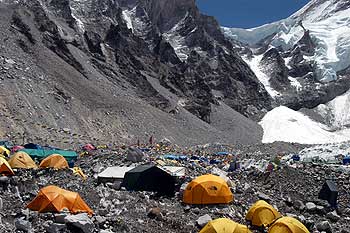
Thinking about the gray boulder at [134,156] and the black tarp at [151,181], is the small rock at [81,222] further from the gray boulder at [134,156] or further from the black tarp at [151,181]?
the gray boulder at [134,156]

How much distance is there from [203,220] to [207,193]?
9.04 feet

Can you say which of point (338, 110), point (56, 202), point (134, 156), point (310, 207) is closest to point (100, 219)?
point (56, 202)

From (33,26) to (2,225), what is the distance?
66.8 m

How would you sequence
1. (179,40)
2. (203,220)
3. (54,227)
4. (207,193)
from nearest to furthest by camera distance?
(54,227), (203,220), (207,193), (179,40)

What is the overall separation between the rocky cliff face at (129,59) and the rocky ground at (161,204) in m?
33.3

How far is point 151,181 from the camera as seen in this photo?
69.2 ft

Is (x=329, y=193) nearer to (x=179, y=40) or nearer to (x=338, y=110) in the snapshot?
(x=179, y=40)

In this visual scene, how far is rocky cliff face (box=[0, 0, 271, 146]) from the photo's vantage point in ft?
221

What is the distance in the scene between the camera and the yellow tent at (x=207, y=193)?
1969 cm

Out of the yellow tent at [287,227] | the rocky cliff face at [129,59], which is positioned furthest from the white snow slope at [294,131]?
the yellow tent at [287,227]

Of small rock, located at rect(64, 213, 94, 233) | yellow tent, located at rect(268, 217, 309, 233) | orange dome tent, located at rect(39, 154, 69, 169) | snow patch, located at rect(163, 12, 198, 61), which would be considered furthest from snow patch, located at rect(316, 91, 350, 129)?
small rock, located at rect(64, 213, 94, 233)

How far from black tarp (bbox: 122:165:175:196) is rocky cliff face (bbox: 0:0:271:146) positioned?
33.9 meters

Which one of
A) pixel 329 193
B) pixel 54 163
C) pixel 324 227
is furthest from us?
pixel 54 163

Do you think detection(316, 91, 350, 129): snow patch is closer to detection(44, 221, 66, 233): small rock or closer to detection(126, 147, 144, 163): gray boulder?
detection(126, 147, 144, 163): gray boulder
